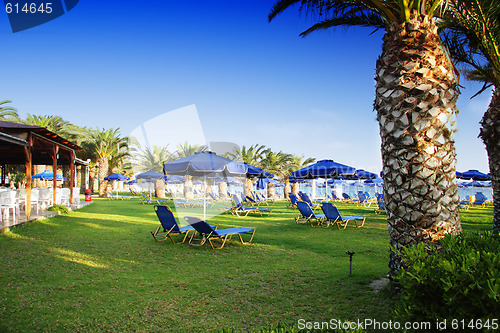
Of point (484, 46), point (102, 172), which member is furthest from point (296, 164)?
point (484, 46)

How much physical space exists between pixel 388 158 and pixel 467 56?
4032 mm

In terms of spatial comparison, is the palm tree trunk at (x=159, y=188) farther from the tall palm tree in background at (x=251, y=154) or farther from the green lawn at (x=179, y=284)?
the green lawn at (x=179, y=284)

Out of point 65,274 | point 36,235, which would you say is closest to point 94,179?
point 36,235

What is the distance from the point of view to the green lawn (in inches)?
128

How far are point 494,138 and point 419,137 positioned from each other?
3875mm

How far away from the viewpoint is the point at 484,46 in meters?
5.13

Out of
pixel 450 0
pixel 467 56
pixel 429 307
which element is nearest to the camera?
pixel 429 307

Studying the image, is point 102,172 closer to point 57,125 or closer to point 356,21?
point 57,125

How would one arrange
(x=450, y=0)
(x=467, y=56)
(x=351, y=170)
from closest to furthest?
(x=450, y=0) → (x=467, y=56) → (x=351, y=170)

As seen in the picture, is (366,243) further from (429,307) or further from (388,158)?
(429,307)

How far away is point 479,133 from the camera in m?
6.47

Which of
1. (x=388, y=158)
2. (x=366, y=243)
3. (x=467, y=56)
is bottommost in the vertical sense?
(x=366, y=243)

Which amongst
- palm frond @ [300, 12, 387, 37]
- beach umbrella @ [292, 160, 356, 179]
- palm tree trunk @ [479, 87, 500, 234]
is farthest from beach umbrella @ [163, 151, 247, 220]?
beach umbrella @ [292, 160, 356, 179]

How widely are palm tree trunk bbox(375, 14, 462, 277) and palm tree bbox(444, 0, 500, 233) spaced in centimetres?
141
